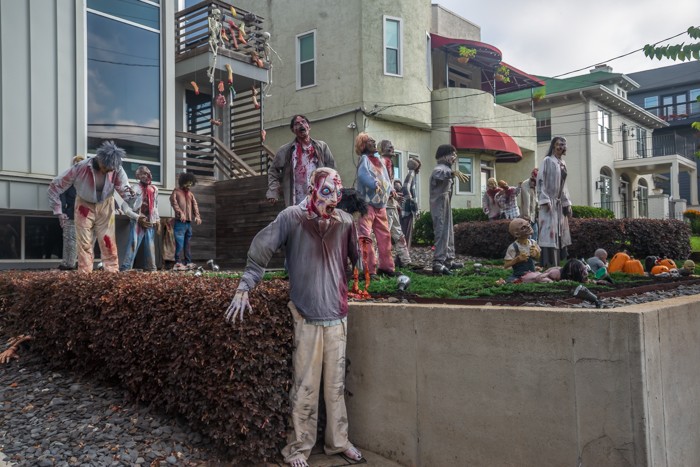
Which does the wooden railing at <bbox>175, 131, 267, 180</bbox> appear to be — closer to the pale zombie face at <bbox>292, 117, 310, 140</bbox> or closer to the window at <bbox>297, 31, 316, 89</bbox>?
the window at <bbox>297, 31, 316, 89</bbox>

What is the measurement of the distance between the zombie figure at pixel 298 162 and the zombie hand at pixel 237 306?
2.92 m

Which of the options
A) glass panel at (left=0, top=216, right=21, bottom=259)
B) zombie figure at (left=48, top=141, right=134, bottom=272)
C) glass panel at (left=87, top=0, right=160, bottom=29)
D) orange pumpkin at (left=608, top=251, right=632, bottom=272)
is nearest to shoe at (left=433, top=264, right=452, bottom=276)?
orange pumpkin at (left=608, top=251, right=632, bottom=272)

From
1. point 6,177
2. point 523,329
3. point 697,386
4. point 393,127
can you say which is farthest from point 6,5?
point 393,127

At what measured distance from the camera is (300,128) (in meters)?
7.07

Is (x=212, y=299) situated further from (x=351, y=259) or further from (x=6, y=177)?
(x=6, y=177)

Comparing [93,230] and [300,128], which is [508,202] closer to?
[300,128]

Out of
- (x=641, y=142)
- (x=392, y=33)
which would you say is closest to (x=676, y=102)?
(x=641, y=142)

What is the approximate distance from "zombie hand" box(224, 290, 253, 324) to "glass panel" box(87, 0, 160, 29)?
947 centimetres

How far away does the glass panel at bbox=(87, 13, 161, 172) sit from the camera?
11570mm

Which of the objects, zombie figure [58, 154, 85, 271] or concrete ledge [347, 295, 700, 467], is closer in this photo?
concrete ledge [347, 295, 700, 467]

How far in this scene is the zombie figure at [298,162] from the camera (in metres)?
7.16

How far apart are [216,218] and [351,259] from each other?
10003 mm

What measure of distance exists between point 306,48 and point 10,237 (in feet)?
40.5

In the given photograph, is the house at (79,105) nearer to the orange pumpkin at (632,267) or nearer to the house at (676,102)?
the orange pumpkin at (632,267)
